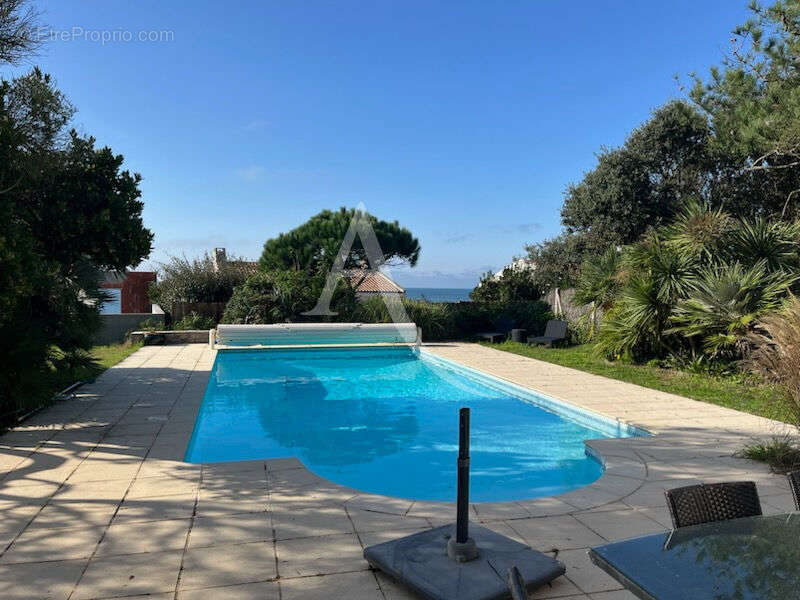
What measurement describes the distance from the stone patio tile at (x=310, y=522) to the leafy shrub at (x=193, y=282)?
15216 millimetres

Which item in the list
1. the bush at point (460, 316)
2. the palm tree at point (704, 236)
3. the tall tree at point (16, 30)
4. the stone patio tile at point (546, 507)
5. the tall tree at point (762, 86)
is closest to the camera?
the stone patio tile at point (546, 507)

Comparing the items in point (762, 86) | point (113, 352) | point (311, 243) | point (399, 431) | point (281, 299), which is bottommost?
point (399, 431)

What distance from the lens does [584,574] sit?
2867 millimetres

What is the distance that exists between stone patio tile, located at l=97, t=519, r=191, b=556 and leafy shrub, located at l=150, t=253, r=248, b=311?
49.4ft

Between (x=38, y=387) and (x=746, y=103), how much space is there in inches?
547

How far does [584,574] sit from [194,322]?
15684mm

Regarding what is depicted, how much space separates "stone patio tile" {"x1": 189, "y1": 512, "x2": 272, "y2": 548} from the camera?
3.27 m

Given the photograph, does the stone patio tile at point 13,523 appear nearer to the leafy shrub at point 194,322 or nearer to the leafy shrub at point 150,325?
the leafy shrub at point 150,325

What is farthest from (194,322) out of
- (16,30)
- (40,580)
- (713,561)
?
(713,561)

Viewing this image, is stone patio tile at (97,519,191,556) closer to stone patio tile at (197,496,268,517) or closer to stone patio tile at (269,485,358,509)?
stone patio tile at (197,496,268,517)

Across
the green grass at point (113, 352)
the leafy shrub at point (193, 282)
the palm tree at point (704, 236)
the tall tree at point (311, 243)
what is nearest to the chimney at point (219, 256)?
the leafy shrub at point (193, 282)

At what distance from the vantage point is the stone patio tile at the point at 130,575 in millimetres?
2668

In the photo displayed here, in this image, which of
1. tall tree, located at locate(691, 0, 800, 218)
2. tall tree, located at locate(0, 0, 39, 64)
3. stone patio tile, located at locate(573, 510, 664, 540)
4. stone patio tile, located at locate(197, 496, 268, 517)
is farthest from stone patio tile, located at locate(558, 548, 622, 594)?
tall tree, located at locate(691, 0, 800, 218)

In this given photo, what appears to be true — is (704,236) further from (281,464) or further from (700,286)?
(281,464)
